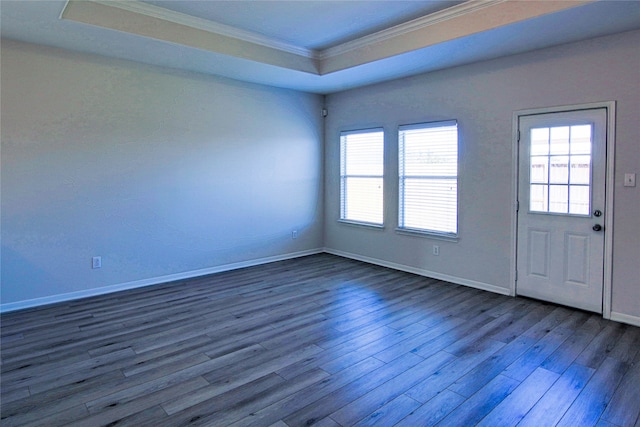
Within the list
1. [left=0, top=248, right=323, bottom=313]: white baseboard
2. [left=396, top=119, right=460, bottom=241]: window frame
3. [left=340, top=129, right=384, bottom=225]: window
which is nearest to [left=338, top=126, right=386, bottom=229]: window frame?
[left=340, top=129, right=384, bottom=225]: window

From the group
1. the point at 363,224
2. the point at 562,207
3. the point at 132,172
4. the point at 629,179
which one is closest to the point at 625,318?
the point at 562,207

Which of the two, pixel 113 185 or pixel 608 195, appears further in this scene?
pixel 113 185

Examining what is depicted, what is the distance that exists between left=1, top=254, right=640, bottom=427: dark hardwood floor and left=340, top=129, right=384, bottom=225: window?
1808mm

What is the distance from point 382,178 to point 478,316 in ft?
8.57

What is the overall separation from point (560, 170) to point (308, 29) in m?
3.00

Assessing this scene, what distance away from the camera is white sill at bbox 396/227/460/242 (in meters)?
4.98

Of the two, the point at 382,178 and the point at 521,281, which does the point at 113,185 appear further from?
the point at 521,281

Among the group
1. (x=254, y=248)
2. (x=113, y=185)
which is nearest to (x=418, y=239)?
(x=254, y=248)

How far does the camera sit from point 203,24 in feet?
13.4

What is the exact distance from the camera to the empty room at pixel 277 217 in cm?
261

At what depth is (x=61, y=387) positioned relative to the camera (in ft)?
8.49

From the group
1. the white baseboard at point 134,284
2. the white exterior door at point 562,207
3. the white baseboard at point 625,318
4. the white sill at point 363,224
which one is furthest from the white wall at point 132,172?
the white baseboard at point 625,318

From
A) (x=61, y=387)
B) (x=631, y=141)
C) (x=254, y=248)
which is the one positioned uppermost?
(x=631, y=141)

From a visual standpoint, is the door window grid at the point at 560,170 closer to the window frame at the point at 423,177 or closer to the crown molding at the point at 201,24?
the window frame at the point at 423,177
